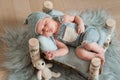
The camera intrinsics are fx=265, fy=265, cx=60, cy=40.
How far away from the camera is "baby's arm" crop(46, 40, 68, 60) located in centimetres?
117

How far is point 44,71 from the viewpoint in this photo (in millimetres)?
1237

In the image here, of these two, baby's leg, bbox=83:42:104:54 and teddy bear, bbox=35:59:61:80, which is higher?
baby's leg, bbox=83:42:104:54

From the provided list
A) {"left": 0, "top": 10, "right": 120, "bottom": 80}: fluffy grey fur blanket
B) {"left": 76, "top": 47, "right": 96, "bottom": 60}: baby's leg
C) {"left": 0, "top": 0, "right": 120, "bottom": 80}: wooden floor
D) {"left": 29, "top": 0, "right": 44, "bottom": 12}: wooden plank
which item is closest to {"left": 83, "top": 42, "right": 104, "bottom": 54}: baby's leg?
{"left": 76, "top": 47, "right": 96, "bottom": 60}: baby's leg

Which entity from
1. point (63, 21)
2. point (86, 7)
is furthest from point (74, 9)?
point (63, 21)

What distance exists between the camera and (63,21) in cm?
122

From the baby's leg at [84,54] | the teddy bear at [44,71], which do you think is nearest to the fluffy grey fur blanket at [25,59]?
the teddy bear at [44,71]

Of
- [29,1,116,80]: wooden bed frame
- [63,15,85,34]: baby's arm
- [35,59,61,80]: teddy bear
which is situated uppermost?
[63,15,85,34]: baby's arm

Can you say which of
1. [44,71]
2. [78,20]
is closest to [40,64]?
[44,71]

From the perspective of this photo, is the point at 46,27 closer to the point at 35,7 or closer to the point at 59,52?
the point at 59,52

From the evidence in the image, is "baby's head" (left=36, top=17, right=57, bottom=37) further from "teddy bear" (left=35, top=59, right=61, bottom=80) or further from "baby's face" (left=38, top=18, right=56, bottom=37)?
"teddy bear" (left=35, top=59, right=61, bottom=80)

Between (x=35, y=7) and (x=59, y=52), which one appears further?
(x=35, y=7)

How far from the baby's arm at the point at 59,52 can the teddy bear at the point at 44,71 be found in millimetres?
56

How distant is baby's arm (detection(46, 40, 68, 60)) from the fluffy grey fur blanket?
13 cm

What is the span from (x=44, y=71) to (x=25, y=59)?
5.3 inches
